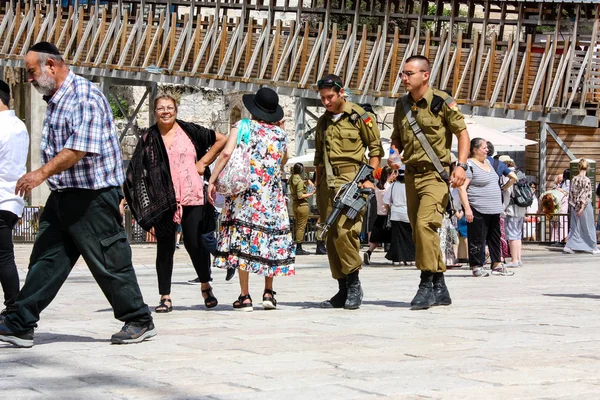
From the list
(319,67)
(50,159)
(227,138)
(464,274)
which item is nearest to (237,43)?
(319,67)

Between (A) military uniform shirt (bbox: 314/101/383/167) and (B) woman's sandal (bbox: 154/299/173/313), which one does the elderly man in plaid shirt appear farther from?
(A) military uniform shirt (bbox: 314/101/383/167)

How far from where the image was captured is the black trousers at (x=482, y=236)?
1623 centimetres

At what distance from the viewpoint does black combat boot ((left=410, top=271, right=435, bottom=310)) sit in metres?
10.7

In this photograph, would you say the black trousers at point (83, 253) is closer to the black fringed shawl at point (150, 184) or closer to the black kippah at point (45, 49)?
the black kippah at point (45, 49)

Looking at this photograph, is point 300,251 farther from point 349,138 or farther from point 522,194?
point 349,138

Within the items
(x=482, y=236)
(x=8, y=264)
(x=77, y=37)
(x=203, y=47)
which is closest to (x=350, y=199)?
(x=8, y=264)

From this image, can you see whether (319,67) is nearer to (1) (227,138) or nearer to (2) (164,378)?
(1) (227,138)

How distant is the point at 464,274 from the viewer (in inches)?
671

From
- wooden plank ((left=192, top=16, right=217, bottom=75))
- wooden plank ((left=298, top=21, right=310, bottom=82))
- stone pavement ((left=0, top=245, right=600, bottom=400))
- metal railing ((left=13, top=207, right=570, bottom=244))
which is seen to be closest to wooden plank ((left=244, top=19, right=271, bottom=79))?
wooden plank ((left=298, top=21, right=310, bottom=82))

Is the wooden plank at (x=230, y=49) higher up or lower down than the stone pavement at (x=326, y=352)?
higher up

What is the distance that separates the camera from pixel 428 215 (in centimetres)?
1080

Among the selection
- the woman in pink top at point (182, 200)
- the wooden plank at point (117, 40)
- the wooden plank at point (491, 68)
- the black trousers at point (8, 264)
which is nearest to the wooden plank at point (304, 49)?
the wooden plank at point (491, 68)

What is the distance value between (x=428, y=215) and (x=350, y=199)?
633 millimetres

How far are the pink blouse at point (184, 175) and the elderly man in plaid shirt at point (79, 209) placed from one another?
2503mm
